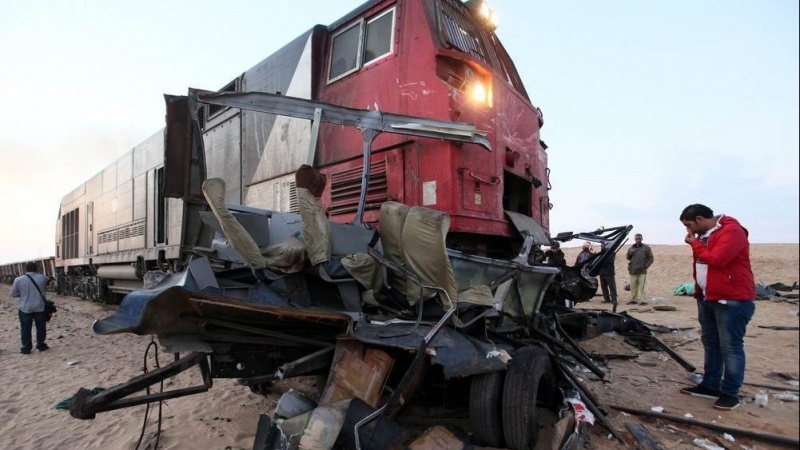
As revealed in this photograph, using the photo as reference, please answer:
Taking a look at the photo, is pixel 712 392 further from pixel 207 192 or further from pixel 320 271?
pixel 207 192

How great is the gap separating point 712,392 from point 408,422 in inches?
111

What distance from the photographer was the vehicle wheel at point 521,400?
288cm

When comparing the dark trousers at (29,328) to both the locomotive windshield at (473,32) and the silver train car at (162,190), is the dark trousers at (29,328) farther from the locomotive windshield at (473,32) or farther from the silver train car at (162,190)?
the locomotive windshield at (473,32)

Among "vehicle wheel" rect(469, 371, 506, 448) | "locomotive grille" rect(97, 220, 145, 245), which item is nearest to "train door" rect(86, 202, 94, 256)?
"locomotive grille" rect(97, 220, 145, 245)

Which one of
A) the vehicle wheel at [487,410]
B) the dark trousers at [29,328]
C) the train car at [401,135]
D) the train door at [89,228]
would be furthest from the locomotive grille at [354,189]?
the train door at [89,228]

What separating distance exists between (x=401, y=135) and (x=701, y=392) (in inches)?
147

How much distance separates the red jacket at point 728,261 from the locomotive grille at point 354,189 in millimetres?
2863

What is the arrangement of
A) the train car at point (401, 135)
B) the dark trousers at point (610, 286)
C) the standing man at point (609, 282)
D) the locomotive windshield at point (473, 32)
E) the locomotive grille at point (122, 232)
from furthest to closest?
1. the dark trousers at point (610, 286)
2. the standing man at point (609, 282)
3. the locomotive grille at point (122, 232)
4. the locomotive windshield at point (473, 32)
5. the train car at point (401, 135)

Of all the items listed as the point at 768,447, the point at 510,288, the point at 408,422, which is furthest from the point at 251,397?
the point at 768,447

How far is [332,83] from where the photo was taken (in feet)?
17.4

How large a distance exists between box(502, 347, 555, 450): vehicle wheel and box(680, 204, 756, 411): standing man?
1.66m

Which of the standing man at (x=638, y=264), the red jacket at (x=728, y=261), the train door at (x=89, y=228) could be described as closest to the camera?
the red jacket at (x=728, y=261)

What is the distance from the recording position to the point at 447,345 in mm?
2801

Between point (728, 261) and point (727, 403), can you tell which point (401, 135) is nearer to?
point (728, 261)
